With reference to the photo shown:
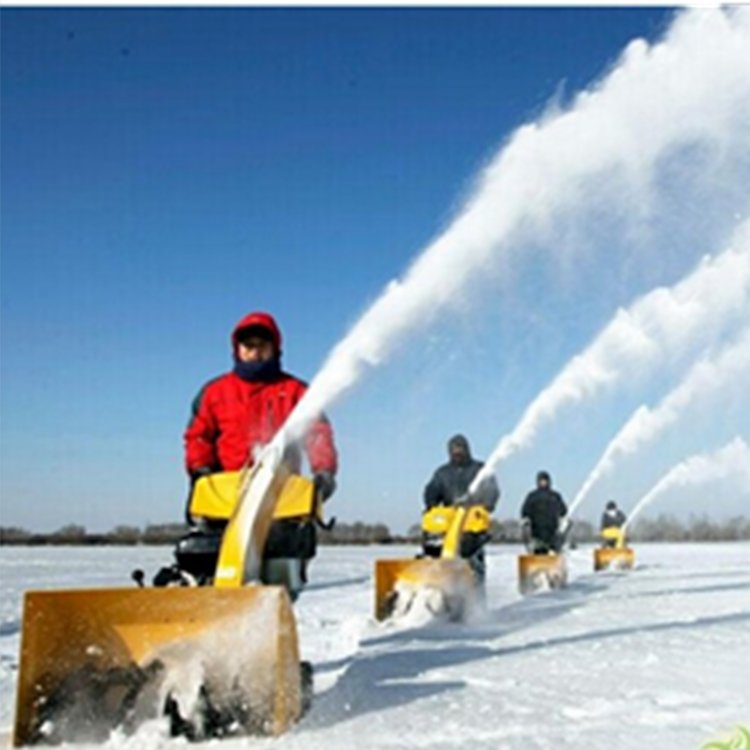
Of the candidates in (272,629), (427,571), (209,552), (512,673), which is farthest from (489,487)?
(272,629)

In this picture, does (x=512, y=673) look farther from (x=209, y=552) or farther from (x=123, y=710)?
(x=123, y=710)

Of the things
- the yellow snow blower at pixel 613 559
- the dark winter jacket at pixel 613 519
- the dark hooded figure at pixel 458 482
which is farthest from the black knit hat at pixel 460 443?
the dark winter jacket at pixel 613 519

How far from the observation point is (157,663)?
3.90 meters

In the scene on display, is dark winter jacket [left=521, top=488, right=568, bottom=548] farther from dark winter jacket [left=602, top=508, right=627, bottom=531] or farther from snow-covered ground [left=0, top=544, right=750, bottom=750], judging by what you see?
dark winter jacket [left=602, top=508, right=627, bottom=531]

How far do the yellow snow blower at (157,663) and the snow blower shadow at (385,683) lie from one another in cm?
31

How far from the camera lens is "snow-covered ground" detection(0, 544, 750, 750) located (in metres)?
3.74

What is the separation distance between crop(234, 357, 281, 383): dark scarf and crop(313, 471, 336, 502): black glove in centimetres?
63

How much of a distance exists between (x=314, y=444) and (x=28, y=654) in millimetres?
1742

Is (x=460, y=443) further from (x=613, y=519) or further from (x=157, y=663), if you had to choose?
(x=613, y=519)

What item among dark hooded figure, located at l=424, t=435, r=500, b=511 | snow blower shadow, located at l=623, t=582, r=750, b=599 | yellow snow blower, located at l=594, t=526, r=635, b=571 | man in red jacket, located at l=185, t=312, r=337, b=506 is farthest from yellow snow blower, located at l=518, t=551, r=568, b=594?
man in red jacket, located at l=185, t=312, r=337, b=506

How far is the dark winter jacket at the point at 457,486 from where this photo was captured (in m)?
10.4

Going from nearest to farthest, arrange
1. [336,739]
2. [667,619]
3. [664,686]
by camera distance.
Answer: [336,739] → [664,686] → [667,619]

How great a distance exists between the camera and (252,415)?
5254mm

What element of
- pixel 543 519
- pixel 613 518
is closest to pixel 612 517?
pixel 613 518
